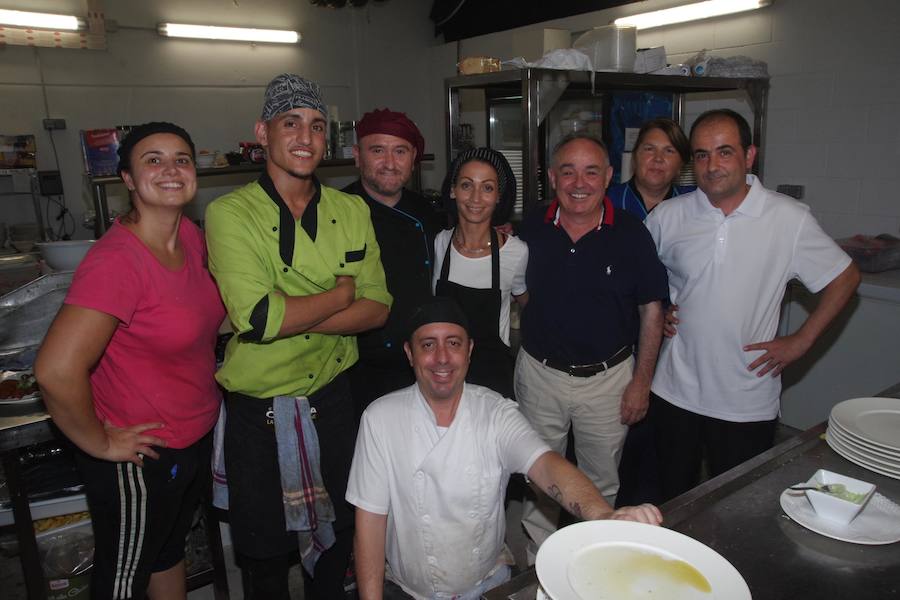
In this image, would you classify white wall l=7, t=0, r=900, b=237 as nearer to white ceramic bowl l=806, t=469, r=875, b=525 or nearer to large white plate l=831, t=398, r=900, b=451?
large white plate l=831, t=398, r=900, b=451

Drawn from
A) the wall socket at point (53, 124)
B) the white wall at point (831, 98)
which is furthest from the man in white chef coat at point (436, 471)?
the wall socket at point (53, 124)

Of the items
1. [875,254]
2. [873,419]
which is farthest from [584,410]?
[875,254]

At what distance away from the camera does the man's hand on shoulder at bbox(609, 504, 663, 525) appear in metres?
1.19

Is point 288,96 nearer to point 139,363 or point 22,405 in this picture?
point 139,363

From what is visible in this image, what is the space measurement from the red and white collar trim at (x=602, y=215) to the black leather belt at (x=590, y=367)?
47cm

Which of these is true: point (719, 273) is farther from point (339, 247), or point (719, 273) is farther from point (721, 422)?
point (339, 247)

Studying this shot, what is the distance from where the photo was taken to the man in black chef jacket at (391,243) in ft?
7.60

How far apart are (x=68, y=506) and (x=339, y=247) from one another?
1.39 metres

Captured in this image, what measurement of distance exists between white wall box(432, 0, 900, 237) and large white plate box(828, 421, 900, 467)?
2.54 m

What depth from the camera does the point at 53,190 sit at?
524cm

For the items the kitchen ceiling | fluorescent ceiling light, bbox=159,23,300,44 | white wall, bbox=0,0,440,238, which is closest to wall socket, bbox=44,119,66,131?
white wall, bbox=0,0,440,238

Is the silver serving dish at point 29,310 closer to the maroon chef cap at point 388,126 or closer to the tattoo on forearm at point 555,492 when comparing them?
the maroon chef cap at point 388,126

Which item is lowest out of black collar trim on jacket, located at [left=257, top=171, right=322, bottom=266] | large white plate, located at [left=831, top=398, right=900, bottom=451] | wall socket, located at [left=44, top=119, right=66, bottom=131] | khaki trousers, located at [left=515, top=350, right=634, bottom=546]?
khaki trousers, located at [left=515, top=350, right=634, bottom=546]

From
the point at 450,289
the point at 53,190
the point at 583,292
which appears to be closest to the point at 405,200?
the point at 450,289
